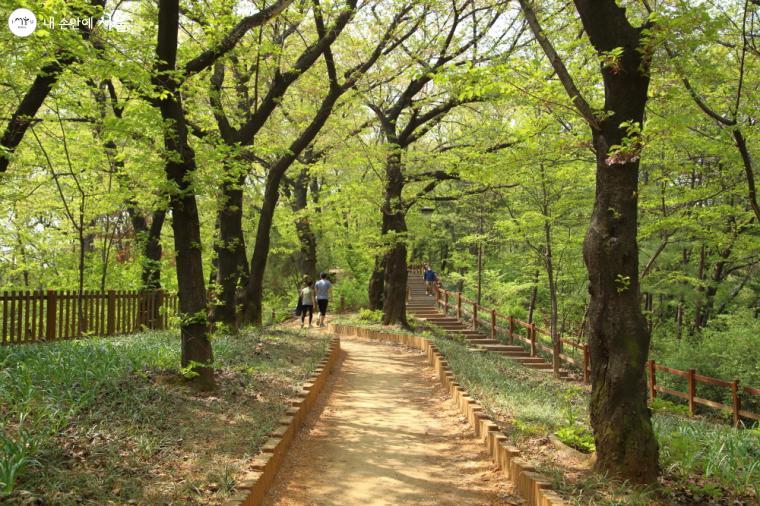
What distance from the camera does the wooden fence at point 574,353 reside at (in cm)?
1008

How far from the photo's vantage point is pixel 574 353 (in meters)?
20.8

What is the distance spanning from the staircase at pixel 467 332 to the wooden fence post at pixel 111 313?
9540 mm

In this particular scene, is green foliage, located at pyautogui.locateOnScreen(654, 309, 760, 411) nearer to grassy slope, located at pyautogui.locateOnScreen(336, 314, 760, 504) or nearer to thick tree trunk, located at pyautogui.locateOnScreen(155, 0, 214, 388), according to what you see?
grassy slope, located at pyautogui.locateOnScreen(336, 314, 760, 504)

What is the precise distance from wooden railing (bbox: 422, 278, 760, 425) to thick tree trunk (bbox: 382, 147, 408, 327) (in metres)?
3.91

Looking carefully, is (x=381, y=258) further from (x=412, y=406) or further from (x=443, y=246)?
(x=443, y=246)

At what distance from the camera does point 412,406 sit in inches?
341

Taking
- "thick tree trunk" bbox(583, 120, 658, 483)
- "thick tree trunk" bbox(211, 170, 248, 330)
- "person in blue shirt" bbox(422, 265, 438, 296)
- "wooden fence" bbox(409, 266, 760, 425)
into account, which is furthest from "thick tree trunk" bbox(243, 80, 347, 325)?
"person in blue shirt" bbox(422, 265, 438, 296)

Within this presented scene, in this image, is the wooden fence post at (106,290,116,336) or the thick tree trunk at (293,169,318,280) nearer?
the wooden fence post at (106,290,116,336)

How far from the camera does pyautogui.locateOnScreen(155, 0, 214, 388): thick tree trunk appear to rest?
6906 millimetres

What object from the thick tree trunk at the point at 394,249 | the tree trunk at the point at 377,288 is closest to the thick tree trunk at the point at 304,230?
the tree trunk at the point at 377,288

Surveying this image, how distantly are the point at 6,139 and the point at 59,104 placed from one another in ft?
3.86

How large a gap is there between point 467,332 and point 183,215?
624 inches

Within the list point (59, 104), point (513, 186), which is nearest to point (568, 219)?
point (513, 186)

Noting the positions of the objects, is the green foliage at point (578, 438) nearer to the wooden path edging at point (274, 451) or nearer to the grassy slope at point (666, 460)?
the grassy slope at point (666, 460)
